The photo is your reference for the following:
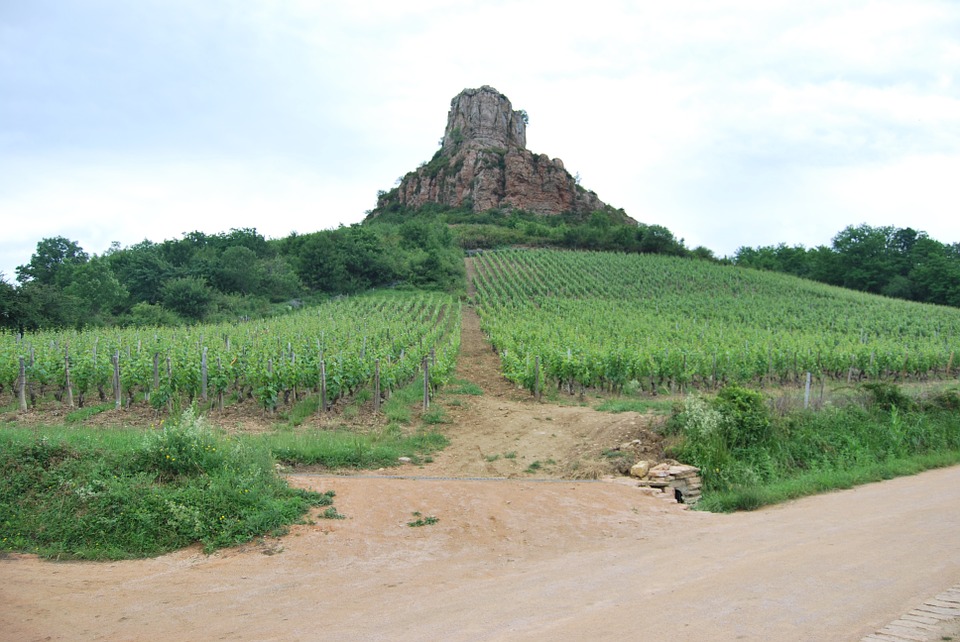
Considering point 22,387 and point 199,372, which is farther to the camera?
point 199,372

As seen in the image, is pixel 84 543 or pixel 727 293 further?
pixel 727 293

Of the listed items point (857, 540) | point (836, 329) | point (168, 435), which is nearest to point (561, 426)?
point (857, 540)

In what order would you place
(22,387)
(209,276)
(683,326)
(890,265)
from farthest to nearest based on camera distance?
(890,265)
(209,276)
(683,326)
(22,387)

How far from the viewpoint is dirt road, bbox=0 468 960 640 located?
4.82 metres

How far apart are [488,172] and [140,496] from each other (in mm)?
87836

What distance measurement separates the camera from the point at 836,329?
117 ft

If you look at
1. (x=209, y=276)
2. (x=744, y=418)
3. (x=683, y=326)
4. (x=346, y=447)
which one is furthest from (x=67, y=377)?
(x=209, y=276)

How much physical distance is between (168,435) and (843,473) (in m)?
10.6

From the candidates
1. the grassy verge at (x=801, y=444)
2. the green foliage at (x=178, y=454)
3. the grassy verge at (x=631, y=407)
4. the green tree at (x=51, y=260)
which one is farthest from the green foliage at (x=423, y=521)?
the green tree at (x=51, y=260)

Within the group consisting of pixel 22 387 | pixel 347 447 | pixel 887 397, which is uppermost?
pixel 887 397

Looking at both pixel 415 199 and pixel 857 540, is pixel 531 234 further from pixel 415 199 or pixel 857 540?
pixel 857 540

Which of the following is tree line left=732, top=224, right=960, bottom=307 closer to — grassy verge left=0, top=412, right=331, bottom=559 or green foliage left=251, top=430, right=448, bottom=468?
green foliage left=251, top=430, right=448, bottom=468

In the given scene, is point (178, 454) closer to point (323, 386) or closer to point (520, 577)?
point (520, 577)

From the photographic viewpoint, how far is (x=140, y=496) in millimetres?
7316
